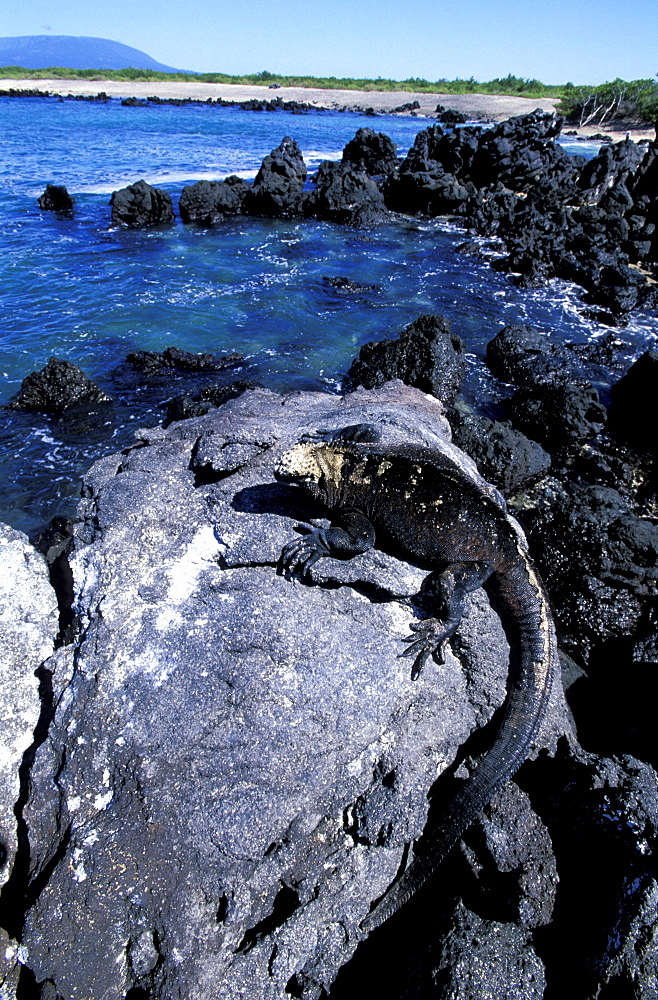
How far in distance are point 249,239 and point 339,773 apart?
72.4ft

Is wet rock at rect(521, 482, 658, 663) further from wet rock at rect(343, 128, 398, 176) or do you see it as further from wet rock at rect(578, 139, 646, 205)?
wet rock at rect(343, 128, 398, 176)

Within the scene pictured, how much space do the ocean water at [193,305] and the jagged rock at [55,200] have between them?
43 cm

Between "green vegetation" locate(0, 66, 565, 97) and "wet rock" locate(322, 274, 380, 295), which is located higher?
"green vegetation" locate(0, 66, 565, 97)

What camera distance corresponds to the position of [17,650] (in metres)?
4.64

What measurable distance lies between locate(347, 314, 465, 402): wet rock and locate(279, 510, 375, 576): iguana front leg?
5.97 metres

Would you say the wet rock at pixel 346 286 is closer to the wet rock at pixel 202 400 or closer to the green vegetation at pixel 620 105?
the wet rock at pixel 202 400

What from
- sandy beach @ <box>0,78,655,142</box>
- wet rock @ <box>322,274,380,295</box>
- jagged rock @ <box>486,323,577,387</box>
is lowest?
jagged rock @ <box>486,323,577,387</box>

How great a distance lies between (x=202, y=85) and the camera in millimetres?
98312

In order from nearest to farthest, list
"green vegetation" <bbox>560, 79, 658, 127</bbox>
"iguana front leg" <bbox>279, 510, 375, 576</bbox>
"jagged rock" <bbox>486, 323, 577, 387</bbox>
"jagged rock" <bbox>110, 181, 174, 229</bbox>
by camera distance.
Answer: "iguana front leg" <bbox>279, 510, 375, 576</bbox> → "jagged rock" <bbox>486, 323, 577, 387</bbox> → "jagged rock" <bbox>110, 181, 174, 229</bbox> → "green vegetation" <bbox>560, 79, 658, 127</bbox>

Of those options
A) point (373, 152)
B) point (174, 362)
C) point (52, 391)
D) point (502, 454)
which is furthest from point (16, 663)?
point (373, 152)

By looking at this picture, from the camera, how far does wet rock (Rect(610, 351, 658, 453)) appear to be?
9.46 meters

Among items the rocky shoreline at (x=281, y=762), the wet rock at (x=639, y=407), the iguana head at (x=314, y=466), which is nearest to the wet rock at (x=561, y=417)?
the wet rock at (x=639, y=407)

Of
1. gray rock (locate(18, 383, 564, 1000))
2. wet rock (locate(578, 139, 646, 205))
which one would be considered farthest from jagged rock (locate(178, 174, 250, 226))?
gray rock (locate(18, 383, 564, 1000))

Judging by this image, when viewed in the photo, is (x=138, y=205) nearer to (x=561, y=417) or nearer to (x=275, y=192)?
(x=275, y=192)
